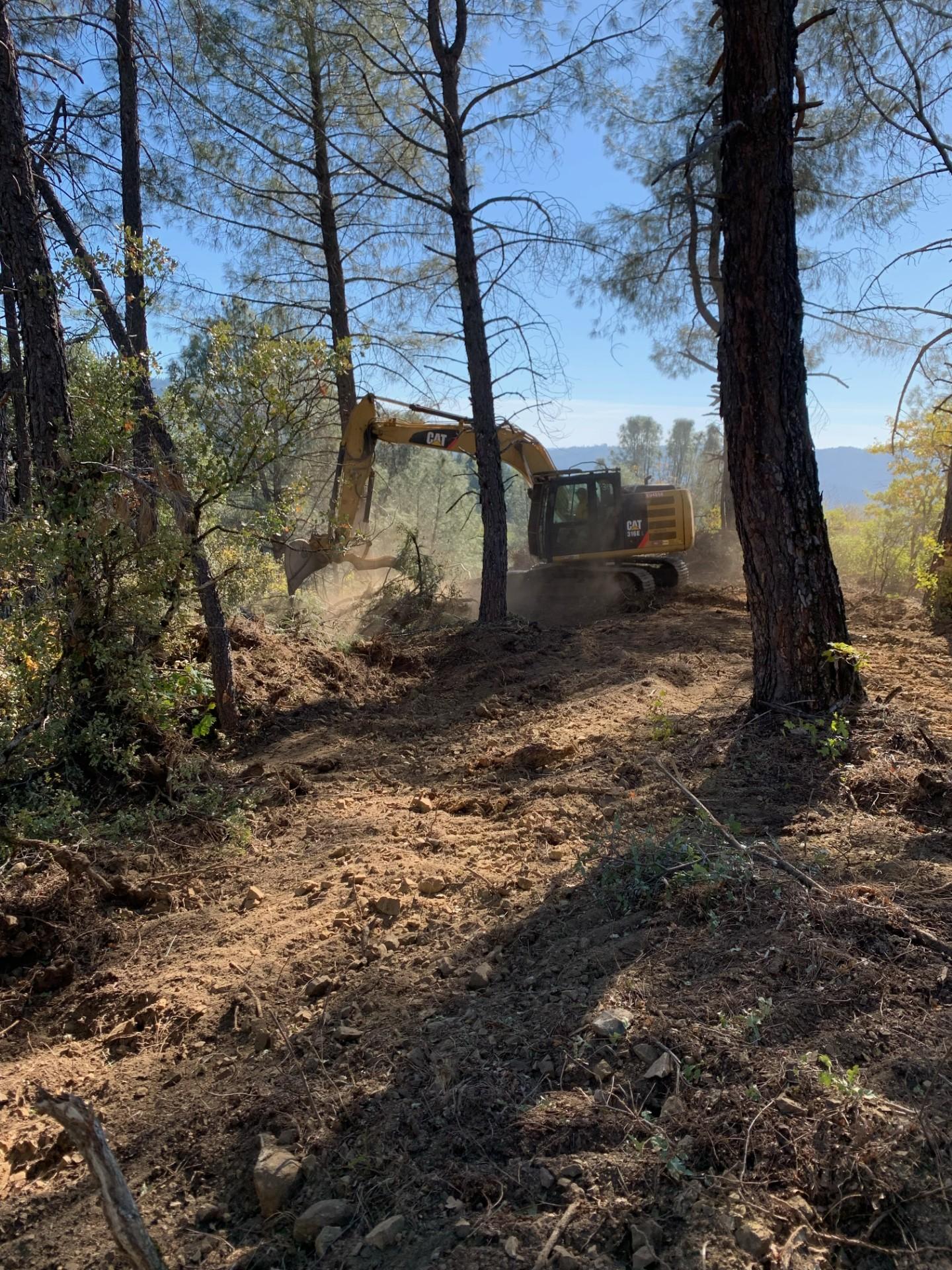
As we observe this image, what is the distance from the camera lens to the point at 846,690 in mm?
4633

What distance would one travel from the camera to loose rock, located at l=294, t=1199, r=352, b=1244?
6.11 ft

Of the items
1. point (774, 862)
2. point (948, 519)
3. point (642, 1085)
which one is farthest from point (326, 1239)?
point (948, 519)

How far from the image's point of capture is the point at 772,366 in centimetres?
452

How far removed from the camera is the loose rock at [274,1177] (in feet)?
6.46

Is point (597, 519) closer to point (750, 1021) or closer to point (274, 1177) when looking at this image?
point (750, 1021)

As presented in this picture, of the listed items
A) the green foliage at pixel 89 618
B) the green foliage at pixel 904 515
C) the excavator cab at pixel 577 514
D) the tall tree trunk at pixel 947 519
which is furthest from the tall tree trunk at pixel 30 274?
the green foliage at pixel 904 515

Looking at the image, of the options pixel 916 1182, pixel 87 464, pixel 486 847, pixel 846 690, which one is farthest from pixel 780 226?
pixel 916 1182

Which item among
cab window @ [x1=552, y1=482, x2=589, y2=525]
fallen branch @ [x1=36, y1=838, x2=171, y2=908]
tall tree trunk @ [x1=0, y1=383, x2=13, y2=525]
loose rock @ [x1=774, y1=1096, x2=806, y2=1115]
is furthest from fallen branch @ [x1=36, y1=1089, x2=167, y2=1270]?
cab window @ [x1=552, y1=482, x2=589, y2=525]

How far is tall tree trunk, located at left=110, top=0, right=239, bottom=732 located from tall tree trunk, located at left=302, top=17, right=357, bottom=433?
2423 millimetres

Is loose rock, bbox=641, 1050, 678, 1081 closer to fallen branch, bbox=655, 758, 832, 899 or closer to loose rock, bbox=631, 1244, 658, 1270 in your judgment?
loose rock, bbox=631, 1244, 658, 1270

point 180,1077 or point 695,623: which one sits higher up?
point 695,623

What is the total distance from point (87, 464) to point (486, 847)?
3.08 metres

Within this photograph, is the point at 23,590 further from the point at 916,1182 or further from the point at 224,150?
the point at 224,150

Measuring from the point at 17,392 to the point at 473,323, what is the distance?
16.6 feet
